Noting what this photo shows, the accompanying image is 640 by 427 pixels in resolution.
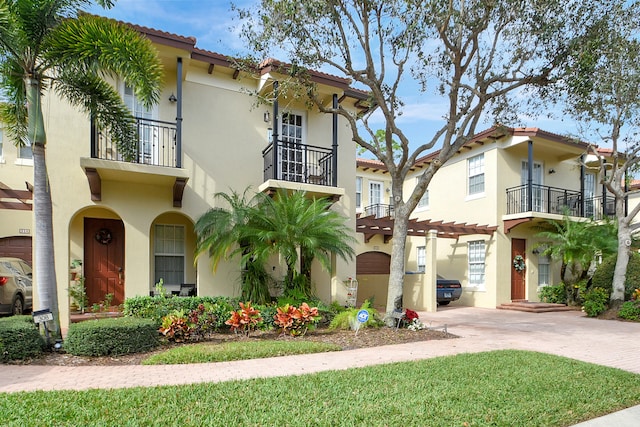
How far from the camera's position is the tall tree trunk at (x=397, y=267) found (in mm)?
9906

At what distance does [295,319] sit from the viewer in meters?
8.66

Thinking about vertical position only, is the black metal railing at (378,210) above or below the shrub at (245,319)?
above

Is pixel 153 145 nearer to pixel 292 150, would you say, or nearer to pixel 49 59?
pixel 49 59

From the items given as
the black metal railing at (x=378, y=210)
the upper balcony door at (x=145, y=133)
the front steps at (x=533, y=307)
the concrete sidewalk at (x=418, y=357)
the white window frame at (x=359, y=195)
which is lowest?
the front steps at (x=533, y=307)

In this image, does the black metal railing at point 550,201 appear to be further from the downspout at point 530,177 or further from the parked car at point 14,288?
the parked car at point 14,288

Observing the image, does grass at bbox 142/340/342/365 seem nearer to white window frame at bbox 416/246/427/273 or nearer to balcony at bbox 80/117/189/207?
balcony at bbox 80/117/189/207

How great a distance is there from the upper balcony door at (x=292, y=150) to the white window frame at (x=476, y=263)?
9.43 meters

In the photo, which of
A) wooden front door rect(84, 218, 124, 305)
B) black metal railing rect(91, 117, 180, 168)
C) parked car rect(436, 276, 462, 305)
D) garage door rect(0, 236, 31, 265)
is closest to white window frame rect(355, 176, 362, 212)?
parked car rect(436, 276, 462, 305)

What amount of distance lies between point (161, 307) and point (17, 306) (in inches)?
167

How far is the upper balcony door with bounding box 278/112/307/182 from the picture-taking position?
1161 centimetres

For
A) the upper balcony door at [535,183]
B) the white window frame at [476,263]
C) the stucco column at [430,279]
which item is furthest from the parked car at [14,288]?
the upper balcony door at [535,183]

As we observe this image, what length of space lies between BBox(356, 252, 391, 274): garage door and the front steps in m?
4.96

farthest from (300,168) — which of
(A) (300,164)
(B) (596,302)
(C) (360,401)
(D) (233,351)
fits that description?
(B) (596,302)

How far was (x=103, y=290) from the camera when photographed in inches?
444
